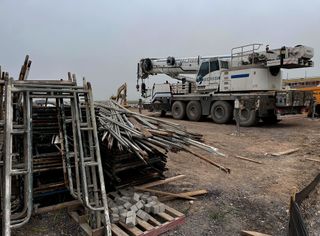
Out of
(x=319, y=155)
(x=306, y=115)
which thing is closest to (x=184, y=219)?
(x=319, y=155)

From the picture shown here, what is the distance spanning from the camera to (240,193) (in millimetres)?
5246

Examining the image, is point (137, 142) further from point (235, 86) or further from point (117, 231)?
point (235, 86)

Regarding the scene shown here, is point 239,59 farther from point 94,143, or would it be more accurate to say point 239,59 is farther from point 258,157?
point 94,143

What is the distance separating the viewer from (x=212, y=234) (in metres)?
3.86

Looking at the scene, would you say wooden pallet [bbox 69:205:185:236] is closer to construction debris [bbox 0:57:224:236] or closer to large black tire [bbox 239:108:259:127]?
construction debris [bbox 0:57:224:236]

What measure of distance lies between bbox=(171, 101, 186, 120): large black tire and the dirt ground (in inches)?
289

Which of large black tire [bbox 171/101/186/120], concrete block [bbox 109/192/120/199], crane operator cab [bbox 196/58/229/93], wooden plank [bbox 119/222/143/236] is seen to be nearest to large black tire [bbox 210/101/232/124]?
crane operator cab [bbox 196/58/229/93]

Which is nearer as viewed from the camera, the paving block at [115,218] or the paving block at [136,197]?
the paving block at [115,218]

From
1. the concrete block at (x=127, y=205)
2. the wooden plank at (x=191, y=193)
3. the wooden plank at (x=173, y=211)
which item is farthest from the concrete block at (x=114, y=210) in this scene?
the wooden plank at (x=191, y=193)

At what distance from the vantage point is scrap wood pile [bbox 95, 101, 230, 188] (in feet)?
14.6

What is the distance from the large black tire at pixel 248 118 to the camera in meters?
12.9

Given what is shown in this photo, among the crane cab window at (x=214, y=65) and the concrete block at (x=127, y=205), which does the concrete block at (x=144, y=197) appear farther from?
the crane cab window at (x=214, y=65)

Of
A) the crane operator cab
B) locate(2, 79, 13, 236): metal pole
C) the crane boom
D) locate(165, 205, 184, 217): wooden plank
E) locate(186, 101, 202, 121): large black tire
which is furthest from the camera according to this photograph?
locate(186, 101, 202, 121): large black tire

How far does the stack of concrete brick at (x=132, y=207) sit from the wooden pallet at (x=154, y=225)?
0.20 ft
